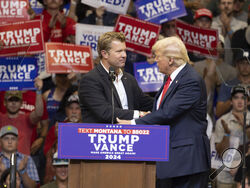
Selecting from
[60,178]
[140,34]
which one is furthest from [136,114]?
[140,34]

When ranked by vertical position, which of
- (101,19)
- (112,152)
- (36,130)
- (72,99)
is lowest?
(36,130)

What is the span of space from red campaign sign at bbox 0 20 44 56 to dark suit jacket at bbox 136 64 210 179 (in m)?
2.88

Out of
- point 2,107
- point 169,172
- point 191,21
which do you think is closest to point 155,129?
point 169,172

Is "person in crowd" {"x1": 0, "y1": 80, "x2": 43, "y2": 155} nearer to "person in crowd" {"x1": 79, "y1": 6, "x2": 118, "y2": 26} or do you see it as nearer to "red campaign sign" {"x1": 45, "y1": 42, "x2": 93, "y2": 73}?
"red campaign sign" {"x1": 45, "y1": 42, "x2": 93, "y2": 73}

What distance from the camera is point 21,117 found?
7.85 m

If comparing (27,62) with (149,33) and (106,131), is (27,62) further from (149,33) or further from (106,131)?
(106,131)

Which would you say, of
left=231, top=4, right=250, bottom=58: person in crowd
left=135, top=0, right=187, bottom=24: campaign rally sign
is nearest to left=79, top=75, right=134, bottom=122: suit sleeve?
left=135, top=0, right=187, bottom=24: campaign rally sign

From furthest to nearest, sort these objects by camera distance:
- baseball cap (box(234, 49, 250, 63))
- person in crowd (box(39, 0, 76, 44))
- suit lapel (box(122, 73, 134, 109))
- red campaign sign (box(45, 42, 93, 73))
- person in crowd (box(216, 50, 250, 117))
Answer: person in crowd (box(39, 0, 76, 44)) → red campaign sign (box(45, 42, 93, 73)) → person in crowd (box(216, 50, 250, 117)) → baseball cap (box(234, 49, 250, 63)) → suit lapel (box(122, 73, 134, 109))

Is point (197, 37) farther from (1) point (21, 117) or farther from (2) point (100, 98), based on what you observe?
Result: (2) point (100, 98)

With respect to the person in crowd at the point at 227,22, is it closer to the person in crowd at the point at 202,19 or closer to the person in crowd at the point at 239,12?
the person in crowd at the point at 239,12

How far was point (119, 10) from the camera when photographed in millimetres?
7797

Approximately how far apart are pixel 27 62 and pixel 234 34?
267cm

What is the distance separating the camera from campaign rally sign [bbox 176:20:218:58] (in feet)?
25.4

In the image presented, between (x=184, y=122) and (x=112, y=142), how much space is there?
87 cm
